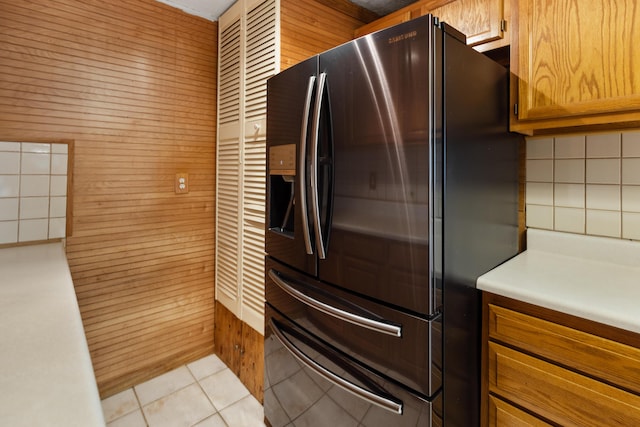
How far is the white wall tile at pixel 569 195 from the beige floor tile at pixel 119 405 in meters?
2.53

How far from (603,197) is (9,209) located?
2.84 meters

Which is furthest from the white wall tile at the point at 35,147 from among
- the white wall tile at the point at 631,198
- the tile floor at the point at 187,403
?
the white wall tile at the point at 631,198

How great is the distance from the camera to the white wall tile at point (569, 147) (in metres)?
1.42

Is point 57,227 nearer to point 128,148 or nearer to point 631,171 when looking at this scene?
point 128,148

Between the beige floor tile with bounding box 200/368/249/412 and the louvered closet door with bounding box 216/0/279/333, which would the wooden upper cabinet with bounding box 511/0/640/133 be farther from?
the beige floor tile with bounding box 200/368/249/412

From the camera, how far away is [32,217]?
171cm

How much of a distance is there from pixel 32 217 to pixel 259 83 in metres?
1.43

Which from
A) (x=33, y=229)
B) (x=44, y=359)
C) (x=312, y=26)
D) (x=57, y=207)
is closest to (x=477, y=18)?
(x=312, y=26)

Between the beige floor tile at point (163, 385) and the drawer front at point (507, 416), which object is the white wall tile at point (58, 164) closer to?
the beige floor tile at point (163, 385)

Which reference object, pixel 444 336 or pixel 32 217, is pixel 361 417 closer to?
pixel 444 336

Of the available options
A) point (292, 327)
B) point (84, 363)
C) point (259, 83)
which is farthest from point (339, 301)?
point (259, 83)

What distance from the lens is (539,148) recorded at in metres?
1.52

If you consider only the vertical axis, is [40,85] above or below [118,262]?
above

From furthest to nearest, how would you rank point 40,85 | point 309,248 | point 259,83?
point 259,83, point 40,85, point 309,248
